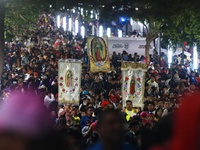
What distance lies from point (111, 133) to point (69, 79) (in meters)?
10.8

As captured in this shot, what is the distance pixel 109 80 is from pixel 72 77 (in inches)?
165

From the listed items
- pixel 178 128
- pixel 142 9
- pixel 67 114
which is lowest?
pixel 67 114

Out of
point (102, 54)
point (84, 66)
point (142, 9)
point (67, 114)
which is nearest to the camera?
point (67, 114)

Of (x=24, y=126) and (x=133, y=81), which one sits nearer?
(x=24, y=126)

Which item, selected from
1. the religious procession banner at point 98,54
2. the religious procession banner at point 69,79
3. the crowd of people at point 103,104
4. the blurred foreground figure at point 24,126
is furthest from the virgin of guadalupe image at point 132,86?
the blurred foreground figure at point 24,126

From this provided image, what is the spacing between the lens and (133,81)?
44.9 feet

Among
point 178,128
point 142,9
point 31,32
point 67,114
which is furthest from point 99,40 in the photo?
point 31,32

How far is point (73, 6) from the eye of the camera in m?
13.4

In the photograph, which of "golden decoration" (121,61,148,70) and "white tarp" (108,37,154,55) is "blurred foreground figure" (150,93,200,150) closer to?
"golden decoration" (121,61,148,70)

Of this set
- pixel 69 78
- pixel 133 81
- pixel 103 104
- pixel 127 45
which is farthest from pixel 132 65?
pixel 127 45

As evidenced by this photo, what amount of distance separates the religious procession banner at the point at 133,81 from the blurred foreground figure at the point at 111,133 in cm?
956

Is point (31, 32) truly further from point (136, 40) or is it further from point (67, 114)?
point (67, 114)

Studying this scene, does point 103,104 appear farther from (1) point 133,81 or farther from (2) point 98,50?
(2) point 98,50

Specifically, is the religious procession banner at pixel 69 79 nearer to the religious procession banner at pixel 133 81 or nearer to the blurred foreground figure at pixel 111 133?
the religious procession banner at pixel 133 81
